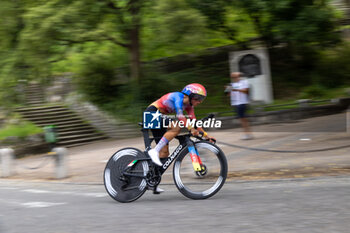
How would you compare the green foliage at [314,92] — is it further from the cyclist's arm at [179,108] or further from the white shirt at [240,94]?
the cyclist's arm at [179,108]

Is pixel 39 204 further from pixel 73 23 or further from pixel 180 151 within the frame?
pixel 73 23

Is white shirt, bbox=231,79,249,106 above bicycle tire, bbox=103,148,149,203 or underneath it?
above

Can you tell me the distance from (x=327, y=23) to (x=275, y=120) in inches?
259

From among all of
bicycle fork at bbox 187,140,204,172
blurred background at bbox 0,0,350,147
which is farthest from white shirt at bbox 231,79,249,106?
bicycle fork at bbox 187,140,204,172

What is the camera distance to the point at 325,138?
1220 centimetres

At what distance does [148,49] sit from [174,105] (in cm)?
1610

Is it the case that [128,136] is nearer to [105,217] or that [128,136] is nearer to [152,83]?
[152,83]

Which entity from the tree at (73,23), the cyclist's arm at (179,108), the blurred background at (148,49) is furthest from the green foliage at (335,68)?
the cyclist's arm at (179,108)

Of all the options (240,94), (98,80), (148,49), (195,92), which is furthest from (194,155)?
(148,49)

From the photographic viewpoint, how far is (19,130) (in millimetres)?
18188

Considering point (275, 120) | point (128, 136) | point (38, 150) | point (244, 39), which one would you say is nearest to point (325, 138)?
point (275, 120)

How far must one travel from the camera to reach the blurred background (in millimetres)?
17641

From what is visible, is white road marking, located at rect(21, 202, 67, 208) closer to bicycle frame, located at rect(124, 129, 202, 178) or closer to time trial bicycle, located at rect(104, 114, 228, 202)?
time trial bicycle, located at rect(104, 114, 228, 202)

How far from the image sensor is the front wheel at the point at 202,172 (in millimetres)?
6676
